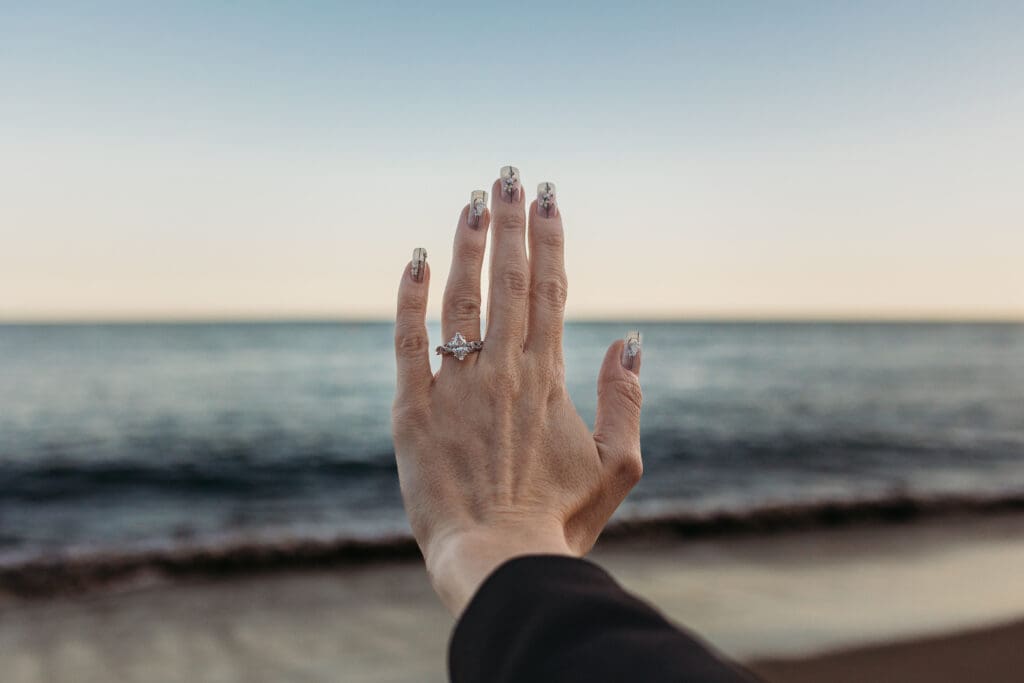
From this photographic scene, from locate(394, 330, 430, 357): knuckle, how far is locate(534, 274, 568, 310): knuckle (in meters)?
0.23

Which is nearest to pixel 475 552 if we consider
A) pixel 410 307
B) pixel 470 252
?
pixel 410 307

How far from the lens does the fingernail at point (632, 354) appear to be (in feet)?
4.95

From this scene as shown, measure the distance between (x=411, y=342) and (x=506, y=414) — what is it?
0.23 m

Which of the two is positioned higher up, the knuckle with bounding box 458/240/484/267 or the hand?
the knuckle with bounding box 458/240/484/267

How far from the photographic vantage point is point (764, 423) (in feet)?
42.0

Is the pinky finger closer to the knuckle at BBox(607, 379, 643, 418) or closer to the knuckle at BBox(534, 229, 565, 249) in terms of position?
the knuckle at BBox(534, 229, 565, 249)

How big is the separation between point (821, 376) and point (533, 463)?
68.1 ft

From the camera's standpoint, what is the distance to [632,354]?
1519 mm

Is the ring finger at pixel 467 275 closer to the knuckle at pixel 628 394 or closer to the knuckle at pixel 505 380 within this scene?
the knuckle at pixel 505 380

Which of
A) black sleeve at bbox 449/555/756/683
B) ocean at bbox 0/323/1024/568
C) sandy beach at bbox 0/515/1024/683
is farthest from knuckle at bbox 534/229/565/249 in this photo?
ocean at bbox 0/323/1024/568

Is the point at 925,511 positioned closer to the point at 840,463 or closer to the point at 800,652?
the point at 840,463

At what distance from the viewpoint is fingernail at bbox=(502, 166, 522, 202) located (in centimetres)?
151

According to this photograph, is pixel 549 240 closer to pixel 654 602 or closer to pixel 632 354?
pixel 632 354

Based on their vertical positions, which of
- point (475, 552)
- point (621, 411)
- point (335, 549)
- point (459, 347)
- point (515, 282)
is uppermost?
point (515, 282)
